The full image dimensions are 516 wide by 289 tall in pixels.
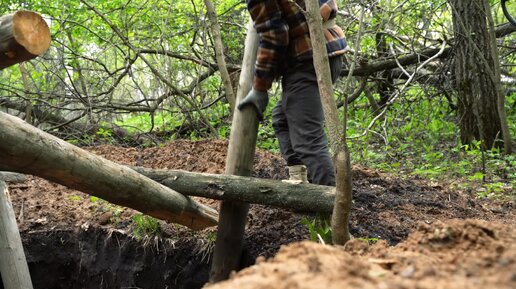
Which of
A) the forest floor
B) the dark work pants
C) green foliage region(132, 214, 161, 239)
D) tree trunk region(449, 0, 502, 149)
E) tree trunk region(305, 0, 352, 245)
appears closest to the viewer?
tree trunk region(305, 0, 352, 245)

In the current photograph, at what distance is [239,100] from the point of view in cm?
379

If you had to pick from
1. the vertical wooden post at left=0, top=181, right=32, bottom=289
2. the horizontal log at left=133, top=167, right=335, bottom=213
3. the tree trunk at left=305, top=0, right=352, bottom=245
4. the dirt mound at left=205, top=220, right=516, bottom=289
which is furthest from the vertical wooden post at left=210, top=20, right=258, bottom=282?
the dirt mound at left=205, top=220, right=516, bottom=289

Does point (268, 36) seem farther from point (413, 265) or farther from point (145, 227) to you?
point (413, 265)

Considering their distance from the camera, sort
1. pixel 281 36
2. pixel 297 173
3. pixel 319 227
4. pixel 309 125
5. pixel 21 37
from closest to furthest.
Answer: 1. pixel 21 37
2. pixel 319 227
3. pixel 281 36
4. pixel 309 125
5. pixel 297 173

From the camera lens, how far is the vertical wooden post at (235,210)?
372 cm

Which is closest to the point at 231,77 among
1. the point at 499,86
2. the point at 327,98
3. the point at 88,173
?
the point at 499,86

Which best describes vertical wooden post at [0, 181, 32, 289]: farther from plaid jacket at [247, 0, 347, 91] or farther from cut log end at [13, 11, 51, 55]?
plaid jacket at [247, 0, 347, 91]

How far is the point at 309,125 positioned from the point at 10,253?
2437mm

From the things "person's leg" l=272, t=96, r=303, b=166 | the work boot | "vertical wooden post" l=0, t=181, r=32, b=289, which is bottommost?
"vertical wooden post" l=0, t=181, r=32, b=289

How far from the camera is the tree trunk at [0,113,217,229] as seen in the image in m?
2.70

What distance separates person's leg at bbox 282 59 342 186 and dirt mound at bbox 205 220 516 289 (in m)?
1.87

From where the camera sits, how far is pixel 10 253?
4.00 m

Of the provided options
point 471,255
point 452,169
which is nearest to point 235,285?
point 471,255

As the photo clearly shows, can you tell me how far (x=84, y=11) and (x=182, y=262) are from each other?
5.34m
